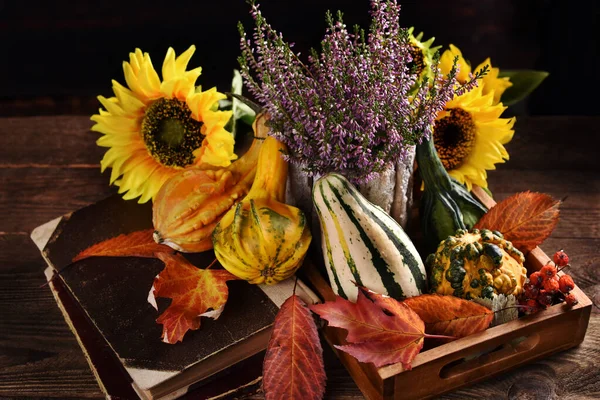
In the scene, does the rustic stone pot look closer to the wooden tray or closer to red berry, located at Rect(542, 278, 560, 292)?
the wooden tray

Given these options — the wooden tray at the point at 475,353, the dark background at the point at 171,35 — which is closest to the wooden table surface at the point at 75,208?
the wooden tray at the point at 475,353

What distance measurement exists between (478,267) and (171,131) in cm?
50

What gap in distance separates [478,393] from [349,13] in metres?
1.06

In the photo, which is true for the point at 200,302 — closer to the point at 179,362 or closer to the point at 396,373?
the point at 179,362

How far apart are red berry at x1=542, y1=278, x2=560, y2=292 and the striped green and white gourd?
145mm

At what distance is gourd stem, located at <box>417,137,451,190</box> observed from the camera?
975 mm

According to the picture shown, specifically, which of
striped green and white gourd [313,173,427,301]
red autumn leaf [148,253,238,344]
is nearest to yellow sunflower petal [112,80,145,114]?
red autumn leaf [148,253,238,344]

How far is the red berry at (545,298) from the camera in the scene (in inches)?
33.8

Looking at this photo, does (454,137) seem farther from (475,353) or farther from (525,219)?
(475,353)

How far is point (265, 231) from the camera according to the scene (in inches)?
36.0

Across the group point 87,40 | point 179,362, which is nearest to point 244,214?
point 179,362

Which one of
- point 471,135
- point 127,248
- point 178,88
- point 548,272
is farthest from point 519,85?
point 127,248

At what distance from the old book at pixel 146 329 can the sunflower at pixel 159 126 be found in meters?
0.12

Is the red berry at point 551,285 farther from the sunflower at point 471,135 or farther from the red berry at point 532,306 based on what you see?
the sunflower at point 471,135
